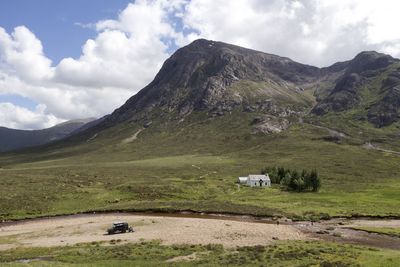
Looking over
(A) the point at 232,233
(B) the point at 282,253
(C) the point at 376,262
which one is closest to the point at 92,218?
(A) the point at 232,233

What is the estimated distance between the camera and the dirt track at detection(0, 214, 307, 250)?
69250 millimetres

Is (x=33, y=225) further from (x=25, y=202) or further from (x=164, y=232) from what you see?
(x=164, y=232)

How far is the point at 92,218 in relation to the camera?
99.2 metres

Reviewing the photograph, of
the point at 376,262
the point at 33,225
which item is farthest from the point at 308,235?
the point at 33,225

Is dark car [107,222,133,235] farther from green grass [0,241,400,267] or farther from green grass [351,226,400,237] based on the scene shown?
green grass [351,226,400,237]

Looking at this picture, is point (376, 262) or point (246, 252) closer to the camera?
point (376, 262)

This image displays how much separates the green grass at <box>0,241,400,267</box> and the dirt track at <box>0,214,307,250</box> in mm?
4853

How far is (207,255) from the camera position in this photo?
2235 inches

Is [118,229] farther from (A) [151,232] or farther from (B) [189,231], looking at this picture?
(B) [189,231]

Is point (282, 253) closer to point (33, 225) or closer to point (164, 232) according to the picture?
point (164, 232)

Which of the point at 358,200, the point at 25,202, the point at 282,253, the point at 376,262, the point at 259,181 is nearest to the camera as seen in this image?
the point at 376,262

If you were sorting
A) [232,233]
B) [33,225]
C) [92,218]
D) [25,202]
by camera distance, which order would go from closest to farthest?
[232,233] < [33,225] < [92,218] < [25,202]

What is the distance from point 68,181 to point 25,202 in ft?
114

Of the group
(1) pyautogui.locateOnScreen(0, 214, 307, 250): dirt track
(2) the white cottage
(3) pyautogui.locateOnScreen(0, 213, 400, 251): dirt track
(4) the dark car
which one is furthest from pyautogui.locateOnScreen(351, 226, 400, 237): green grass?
(2) the white cottage
